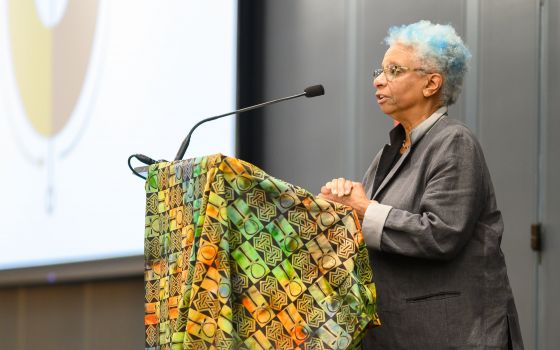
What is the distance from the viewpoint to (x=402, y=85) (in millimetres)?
2414

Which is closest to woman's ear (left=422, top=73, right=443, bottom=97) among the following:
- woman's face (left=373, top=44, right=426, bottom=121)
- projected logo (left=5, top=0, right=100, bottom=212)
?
woman's face (left=373, top=44, right=426, bottom=121)

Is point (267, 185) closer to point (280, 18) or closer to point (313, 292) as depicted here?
point (313, 292)

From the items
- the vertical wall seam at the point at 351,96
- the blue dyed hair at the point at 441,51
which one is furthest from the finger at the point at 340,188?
the vertical wall seam at the point at 351,96

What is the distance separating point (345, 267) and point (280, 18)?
9.35 feet

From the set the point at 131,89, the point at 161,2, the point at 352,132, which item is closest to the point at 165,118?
the point at 131,89

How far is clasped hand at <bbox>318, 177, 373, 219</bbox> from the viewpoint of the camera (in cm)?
217

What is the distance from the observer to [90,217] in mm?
3549

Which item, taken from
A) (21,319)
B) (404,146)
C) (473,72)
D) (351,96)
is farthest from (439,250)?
(351,96)

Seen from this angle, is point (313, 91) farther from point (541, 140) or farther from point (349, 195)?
point (541, 140)

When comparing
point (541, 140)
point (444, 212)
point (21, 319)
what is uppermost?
point (541, 140)

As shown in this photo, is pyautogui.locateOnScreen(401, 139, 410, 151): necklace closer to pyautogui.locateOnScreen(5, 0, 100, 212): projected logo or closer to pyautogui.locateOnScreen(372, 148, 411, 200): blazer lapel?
pyautogui.locateOnScreen(372, 148, 411, 200): blazer lapel

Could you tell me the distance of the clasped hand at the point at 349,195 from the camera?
2.17 m

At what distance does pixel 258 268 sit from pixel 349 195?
430mm

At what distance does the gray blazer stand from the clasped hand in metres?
0.07
